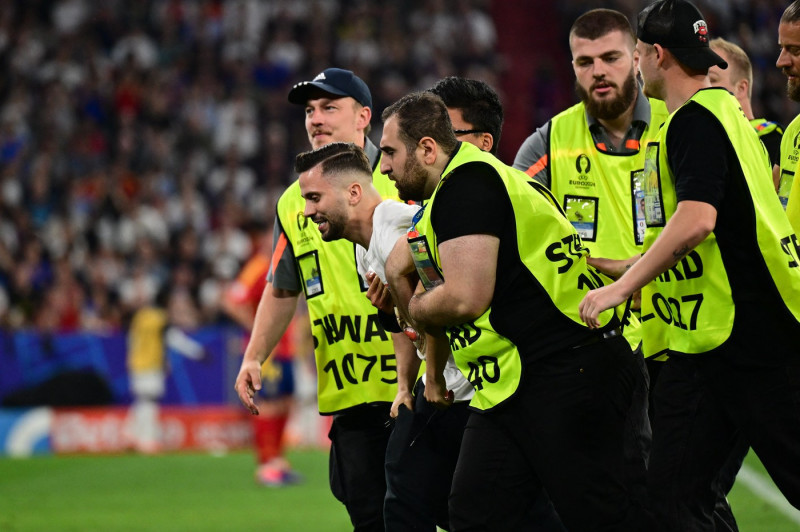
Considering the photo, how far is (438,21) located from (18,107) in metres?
7.33

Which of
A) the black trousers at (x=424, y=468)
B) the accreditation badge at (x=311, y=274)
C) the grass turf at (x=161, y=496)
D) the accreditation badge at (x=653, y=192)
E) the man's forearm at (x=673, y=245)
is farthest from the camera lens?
the grass turf at (x=161, y=496)

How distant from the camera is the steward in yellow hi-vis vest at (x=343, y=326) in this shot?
19.2 feet

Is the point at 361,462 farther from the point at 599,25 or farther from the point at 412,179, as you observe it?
the point at 599,25

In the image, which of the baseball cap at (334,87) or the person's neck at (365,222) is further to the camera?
the baseball cap at (334,87)

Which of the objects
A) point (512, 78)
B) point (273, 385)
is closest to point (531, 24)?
point (512, 78)

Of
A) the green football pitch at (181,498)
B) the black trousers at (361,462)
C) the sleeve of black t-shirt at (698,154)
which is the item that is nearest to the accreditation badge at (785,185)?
the sleeve of black t-shirt at (698,154)

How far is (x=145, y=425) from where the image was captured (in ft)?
48.6

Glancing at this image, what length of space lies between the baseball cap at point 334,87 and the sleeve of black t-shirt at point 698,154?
7.04 feet

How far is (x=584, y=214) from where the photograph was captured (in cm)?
576

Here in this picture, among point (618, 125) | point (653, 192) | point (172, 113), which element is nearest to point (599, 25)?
point (618, 125)

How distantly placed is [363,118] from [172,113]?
1380cm

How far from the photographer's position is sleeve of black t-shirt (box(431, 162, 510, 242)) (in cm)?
416

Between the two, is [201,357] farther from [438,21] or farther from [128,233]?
[438,21]

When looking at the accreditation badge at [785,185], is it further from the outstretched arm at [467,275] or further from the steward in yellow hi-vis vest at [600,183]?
the outstretched arm at [467,275]
